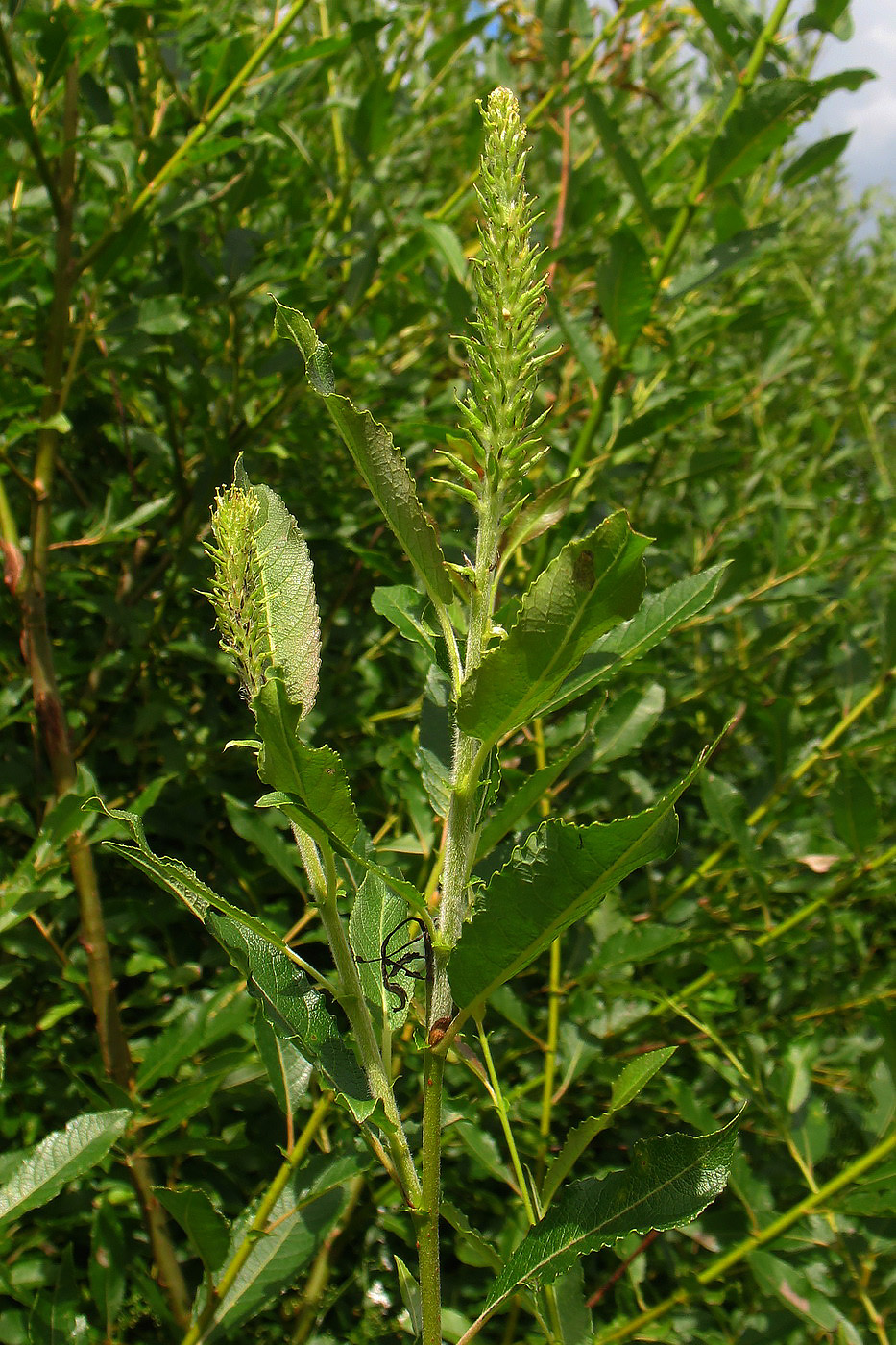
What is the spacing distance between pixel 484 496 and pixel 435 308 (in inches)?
55.5

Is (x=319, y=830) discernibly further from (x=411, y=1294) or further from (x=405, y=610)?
(x=411, y=1294)

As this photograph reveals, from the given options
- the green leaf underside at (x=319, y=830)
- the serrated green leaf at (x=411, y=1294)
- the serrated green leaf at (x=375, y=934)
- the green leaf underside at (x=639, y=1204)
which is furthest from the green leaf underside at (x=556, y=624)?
the serrated green leaf at (x=411, y=1294)

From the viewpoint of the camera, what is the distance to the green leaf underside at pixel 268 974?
0.69 m

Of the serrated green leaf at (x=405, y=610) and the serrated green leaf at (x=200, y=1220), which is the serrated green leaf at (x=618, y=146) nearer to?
the serrated green leaf at (x=405, y=610)

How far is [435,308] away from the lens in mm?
1968

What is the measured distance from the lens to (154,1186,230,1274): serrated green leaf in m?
1.03

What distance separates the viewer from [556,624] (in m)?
0.61

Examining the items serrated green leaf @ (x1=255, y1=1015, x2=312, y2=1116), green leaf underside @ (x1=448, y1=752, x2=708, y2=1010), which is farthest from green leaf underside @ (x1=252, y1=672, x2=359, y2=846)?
serrated green leaf @ (x1=255, y1=1015, x2=312, y2=1116)

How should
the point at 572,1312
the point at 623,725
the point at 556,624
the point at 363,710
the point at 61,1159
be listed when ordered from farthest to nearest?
1. the point at 363,710
2. the point at 623,725
3. the point at 61,1159
4. the point at 572,1312
5. the point at 556,624

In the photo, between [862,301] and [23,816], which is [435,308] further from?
[862,301]

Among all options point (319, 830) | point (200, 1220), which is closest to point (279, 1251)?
point (200, 1220)

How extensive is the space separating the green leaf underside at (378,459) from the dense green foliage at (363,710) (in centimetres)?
22

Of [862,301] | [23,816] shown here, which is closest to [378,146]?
[23,816]

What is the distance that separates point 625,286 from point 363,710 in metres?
0.95
